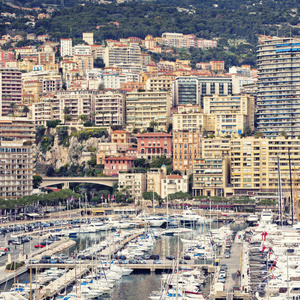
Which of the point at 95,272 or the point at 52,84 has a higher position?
the point at 52,84

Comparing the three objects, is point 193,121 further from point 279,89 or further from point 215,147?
point 279,89

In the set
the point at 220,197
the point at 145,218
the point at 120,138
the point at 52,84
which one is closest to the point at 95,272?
the point at 145,218

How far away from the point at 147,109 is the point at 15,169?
40479 millimetres

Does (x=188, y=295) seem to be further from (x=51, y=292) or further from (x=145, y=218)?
(x=145, y=218)

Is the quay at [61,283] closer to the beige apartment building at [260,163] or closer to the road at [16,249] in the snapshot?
the road at [16,249]

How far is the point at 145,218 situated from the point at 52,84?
74746mm

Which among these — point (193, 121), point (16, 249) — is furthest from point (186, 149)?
point (16, 249)

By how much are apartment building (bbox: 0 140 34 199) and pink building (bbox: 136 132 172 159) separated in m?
25.6

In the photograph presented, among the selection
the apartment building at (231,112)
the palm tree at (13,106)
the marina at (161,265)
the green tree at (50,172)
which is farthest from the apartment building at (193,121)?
the marina at (161,265)

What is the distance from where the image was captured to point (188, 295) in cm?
7338

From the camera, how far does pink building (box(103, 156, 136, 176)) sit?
15312cm

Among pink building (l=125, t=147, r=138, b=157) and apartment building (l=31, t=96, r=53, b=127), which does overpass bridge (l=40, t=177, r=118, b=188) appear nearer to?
pink building (l=125, t=147, r=138, b=157)

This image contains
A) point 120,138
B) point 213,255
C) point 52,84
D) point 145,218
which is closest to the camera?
point 213,255

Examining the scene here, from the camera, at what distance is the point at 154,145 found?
15675 centimetres
